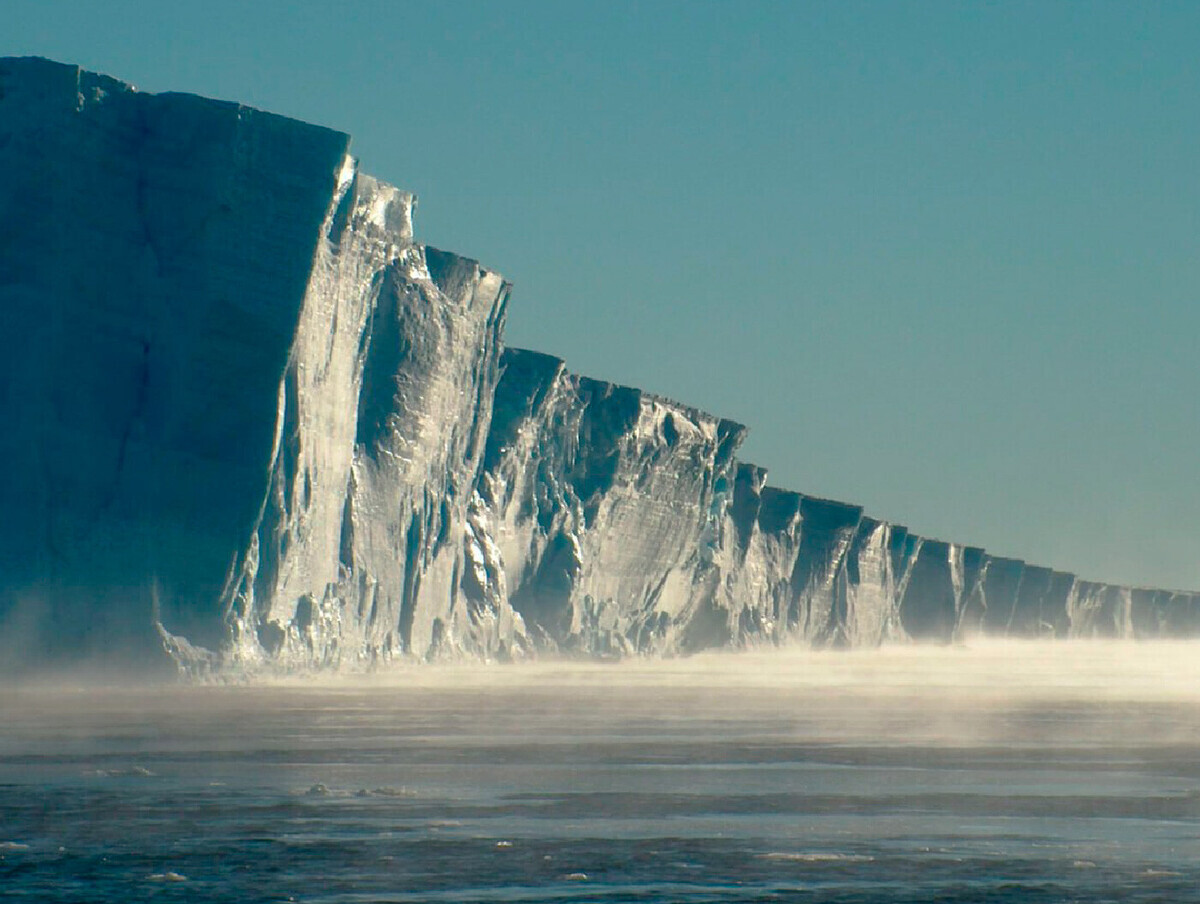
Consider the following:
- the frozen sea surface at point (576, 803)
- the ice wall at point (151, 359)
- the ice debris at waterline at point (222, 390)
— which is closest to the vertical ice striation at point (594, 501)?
the ice debris at waterline at point (222, 390)

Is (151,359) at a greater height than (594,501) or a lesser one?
greater

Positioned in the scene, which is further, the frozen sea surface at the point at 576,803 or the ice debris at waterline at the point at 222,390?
the ice debris at waterline at the point at 222,390

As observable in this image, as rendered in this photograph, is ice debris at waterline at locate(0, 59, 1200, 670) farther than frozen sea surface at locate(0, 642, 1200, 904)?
Yes

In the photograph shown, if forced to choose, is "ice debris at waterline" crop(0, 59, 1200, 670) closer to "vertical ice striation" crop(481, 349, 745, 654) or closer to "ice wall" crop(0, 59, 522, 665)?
"ice wall" crop(0, 59, 522, 665)

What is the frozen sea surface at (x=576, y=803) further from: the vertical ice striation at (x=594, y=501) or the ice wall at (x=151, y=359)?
the vertical ice striation at (x=594, y=501)

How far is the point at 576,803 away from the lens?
47.2 feet

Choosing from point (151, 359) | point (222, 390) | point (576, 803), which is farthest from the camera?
point (151, 359)

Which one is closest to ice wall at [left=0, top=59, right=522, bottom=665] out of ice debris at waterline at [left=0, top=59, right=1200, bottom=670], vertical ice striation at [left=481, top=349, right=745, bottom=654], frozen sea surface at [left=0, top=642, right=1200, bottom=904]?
ice debris at waterline at [left=0, top=59, right=1200, bottom=670]

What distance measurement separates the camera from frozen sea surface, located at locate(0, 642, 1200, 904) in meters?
10.3

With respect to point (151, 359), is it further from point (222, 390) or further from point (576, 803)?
point (576, 803)

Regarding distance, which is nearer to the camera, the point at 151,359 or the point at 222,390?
the point at 222,390

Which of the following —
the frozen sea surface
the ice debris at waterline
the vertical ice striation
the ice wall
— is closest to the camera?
the frozen sea surface

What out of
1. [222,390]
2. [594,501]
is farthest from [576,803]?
[594,501]

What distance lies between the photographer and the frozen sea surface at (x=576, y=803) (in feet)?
33.9
